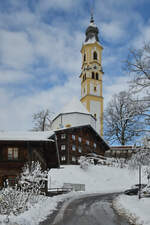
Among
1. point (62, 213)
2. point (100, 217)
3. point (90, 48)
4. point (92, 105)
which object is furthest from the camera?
point (90, 48)

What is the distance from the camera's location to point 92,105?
74.8m

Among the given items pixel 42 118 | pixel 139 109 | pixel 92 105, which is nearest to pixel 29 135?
pixel 139 109

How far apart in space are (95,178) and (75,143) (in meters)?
8.52

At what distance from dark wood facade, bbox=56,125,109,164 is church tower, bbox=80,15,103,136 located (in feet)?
68.1

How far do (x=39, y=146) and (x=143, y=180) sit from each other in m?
26.1

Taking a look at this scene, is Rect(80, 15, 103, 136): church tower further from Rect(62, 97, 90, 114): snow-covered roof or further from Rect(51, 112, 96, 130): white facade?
Rect(51, 112, 96, 130): white facade

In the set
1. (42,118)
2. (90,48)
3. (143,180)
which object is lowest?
(143,180)

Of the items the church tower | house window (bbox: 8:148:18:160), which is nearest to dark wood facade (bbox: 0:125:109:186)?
house window (bbox: 8:148:18:160)

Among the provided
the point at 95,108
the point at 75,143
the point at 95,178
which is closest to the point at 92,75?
the point at 95,108

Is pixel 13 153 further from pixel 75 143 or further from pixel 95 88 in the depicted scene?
pixel 95 88

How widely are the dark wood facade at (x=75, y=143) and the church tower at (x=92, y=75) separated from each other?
817 inches

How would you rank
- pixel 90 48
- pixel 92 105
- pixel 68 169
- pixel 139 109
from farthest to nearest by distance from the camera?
pixel 90 48 < pixel 92 105 < pixel 68 169 < pixel 139 109

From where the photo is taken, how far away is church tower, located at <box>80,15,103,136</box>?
7512cm

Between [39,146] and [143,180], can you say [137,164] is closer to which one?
[39,146]
